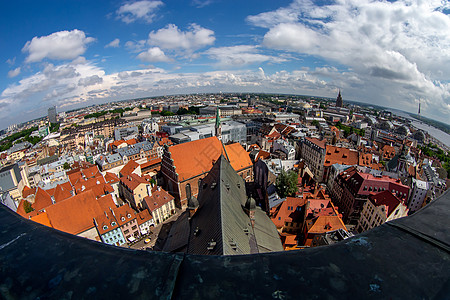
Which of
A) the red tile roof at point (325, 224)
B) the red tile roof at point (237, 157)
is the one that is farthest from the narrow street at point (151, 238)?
the red tile roof at point (325, 224)

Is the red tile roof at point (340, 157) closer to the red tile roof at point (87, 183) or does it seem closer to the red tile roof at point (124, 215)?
the red tile roof at point (124, 215)

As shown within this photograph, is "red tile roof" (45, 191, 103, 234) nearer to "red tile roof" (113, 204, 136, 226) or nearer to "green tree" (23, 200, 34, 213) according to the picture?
"red tile roof" (113, 204, 136, 226)


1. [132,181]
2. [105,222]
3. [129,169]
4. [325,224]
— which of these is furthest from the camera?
[129,169]

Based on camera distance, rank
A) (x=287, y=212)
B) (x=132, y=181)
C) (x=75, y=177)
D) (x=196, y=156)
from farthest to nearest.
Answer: (x=75, y=177), (x=196, y=156), (x=132, y=181), (x=287, y=212)

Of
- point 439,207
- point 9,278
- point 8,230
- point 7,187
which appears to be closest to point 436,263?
point 439,207

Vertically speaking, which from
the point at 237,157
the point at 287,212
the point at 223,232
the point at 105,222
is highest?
the point at 223,232

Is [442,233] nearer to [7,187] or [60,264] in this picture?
[60,264]

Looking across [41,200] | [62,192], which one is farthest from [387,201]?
[41,200]

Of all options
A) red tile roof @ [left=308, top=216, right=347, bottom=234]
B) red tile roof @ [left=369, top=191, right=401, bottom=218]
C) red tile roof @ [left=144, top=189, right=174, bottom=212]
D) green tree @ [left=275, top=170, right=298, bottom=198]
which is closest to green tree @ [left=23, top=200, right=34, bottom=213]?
red tile roof @ [left=144, top=189, right=174, bottom=212]

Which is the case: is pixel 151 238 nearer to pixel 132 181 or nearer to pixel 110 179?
pixel 132 181
